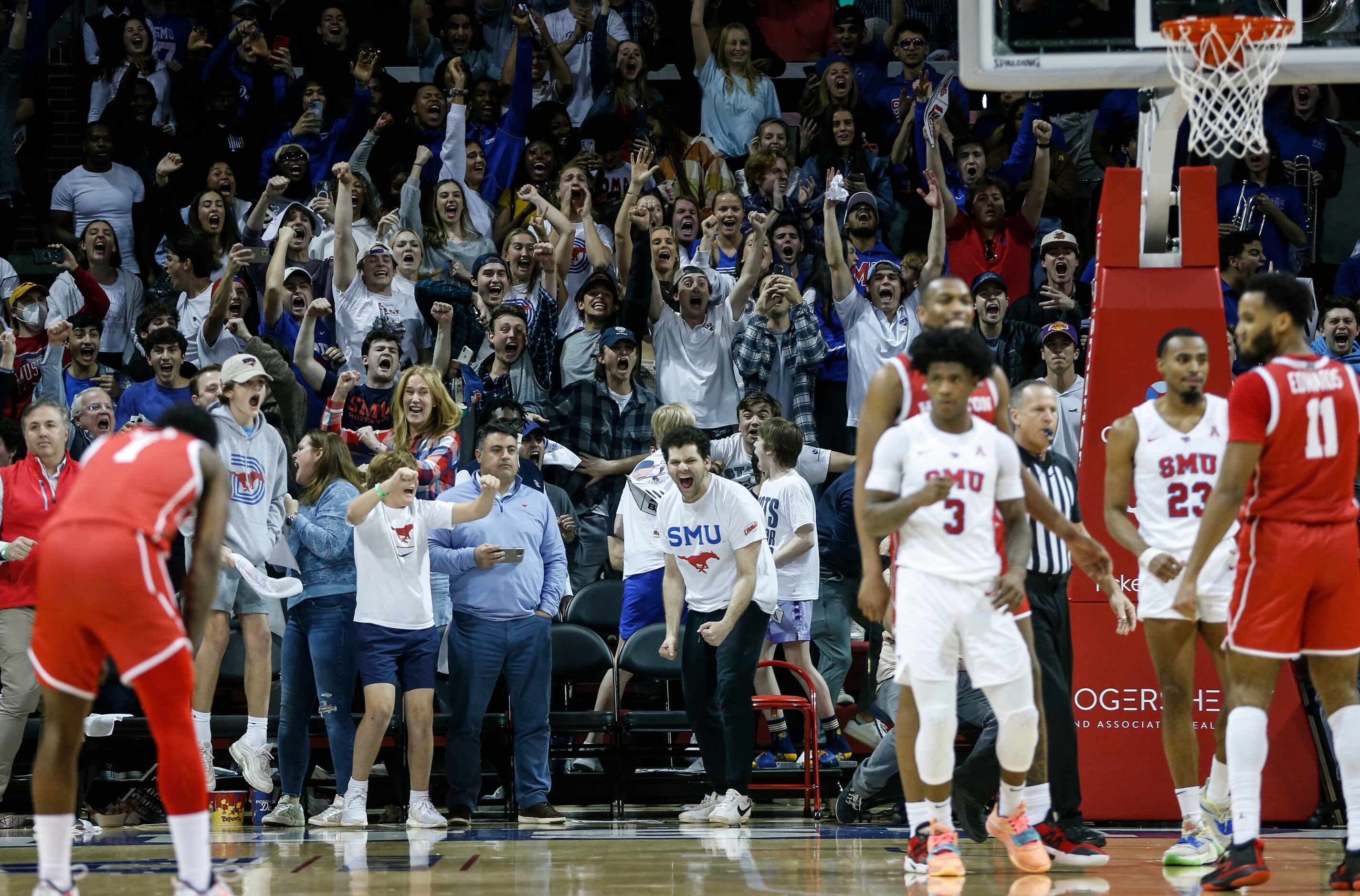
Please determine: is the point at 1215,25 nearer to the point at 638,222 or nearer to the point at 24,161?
the point at 638,222

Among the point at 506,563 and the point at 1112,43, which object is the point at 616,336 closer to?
the point at 506,563

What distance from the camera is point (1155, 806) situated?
8.62 meters

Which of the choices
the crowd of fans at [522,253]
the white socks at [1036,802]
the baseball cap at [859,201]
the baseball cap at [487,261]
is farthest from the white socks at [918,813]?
the baseball cap at [859,201]

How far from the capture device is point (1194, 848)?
684 centimetres

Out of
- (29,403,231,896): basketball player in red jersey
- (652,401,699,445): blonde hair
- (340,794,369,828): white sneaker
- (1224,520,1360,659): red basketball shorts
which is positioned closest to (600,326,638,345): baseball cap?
(652,401,699,445): blonde hair

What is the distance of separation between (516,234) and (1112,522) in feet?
20.5

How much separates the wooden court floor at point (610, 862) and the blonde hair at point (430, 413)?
2.36m

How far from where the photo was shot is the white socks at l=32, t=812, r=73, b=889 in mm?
5590

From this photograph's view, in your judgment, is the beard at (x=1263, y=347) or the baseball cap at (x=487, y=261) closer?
the beard at (x=1263, y=347)

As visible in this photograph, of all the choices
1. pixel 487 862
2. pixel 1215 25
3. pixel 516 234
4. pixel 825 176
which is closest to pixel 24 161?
pixel 516 234

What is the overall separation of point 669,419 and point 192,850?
16.8 ft

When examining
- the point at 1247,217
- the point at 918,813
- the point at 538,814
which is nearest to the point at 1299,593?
the point at 918,813

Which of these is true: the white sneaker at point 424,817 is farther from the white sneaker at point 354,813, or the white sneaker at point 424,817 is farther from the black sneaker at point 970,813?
the black sneaker at point 970,813

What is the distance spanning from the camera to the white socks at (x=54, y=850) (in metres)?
5.59
